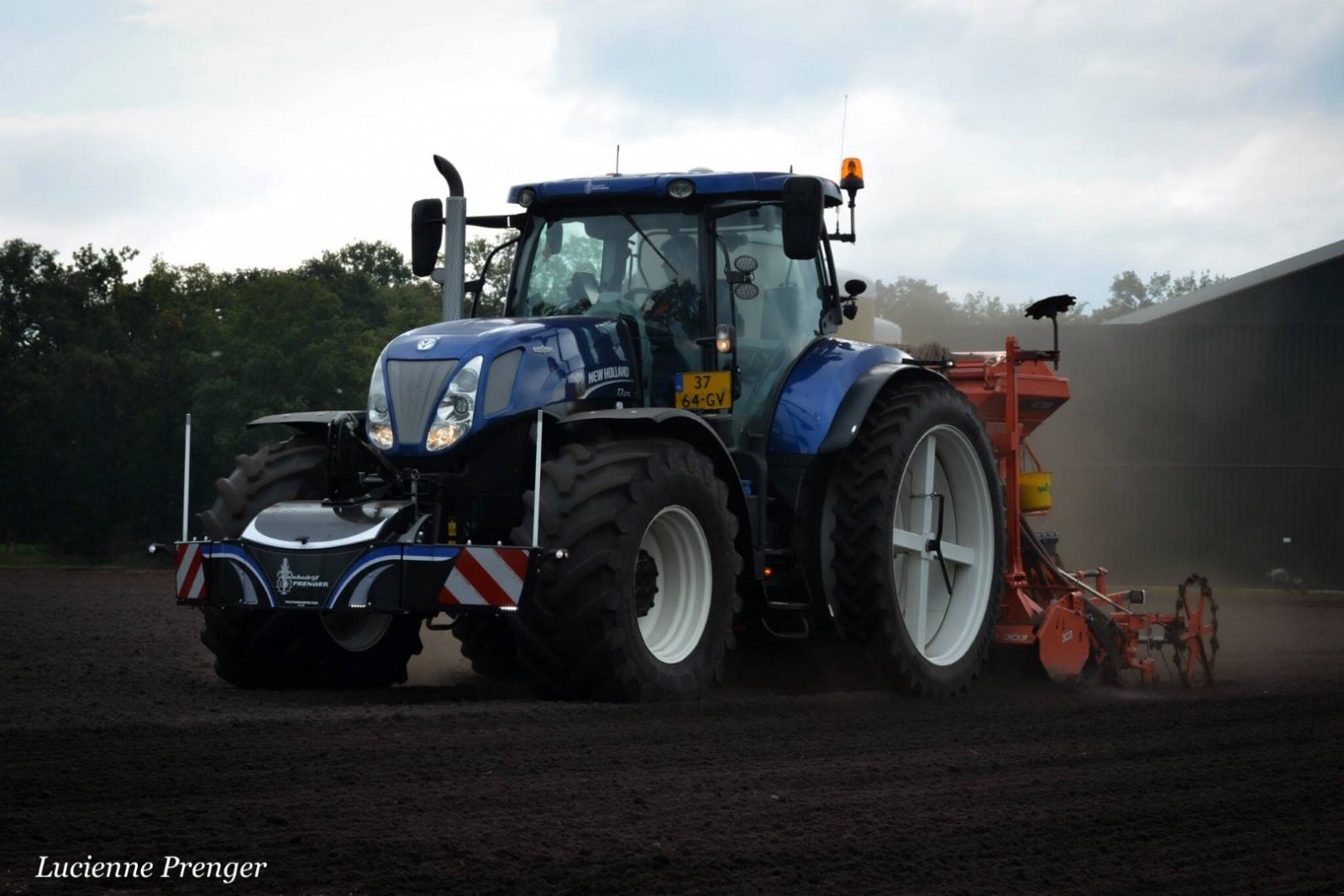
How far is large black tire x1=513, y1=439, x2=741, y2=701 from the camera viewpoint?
737cm

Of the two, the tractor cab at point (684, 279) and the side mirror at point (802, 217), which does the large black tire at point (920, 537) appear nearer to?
the tractor cab at point (684, 279)

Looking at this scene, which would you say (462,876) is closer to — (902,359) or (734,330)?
(734,330)

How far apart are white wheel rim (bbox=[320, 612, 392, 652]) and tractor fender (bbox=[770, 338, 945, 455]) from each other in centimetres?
223

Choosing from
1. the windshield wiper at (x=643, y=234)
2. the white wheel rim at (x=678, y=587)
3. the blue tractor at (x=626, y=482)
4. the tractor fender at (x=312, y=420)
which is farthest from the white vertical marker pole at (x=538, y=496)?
the windshield wiper at (x=643, y=234)

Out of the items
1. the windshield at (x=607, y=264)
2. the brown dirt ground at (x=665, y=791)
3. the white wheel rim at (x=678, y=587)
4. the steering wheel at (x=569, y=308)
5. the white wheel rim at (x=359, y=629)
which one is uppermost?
the windshield at (x=607, y=264)

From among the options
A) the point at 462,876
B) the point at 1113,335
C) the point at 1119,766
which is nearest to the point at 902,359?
the point at 1119,766

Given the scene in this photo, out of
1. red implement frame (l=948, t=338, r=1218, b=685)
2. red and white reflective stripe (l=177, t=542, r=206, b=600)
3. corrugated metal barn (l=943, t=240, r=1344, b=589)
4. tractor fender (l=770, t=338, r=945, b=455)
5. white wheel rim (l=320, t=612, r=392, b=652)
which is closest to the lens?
red and white reflective stripe (l=177, t=542, r=206, b=600)

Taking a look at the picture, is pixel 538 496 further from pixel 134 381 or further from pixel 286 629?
pixel 134 381

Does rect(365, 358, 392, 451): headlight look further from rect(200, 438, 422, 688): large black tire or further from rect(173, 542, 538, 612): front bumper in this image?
rect(173, 542, 538, 612): front bumper

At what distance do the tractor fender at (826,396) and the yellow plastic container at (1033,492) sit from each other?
5.67ft

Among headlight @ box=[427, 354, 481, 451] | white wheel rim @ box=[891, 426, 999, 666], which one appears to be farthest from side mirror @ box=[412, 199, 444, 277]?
white wheel rim @ box=[891, 426, 999, 666]

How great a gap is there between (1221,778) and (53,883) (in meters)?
4.33

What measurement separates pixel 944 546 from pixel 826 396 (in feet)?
4.78

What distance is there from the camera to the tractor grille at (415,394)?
796 cm
